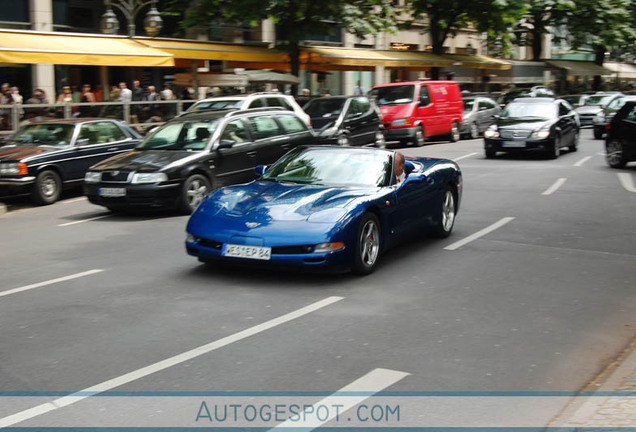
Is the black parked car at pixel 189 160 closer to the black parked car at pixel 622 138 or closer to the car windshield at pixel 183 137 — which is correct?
the car windshield at pixel 183 137

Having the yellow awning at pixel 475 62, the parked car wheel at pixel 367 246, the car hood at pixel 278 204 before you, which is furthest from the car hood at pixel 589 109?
the parked car wheel at pixel 367 246

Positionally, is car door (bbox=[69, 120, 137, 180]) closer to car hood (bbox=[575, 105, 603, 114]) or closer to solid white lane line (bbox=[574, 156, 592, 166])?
solid white lane line (bbox=[574, 156, 592, 166])

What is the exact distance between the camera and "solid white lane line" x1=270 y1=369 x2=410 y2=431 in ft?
15.0

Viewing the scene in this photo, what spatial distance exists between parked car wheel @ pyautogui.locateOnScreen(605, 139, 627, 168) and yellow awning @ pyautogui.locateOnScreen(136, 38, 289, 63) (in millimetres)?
13141

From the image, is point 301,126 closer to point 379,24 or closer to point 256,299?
point 256,299

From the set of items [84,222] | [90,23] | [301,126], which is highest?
[90,23]

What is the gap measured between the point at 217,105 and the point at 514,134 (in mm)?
7808

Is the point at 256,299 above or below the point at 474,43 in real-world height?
below

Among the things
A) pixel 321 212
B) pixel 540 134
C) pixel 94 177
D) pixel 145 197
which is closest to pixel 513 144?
pixel 540 134

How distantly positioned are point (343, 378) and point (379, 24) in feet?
92.4

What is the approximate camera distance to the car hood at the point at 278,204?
8.12 metres

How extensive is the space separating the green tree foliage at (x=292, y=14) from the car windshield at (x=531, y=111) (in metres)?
8.39

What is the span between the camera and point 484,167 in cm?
1994

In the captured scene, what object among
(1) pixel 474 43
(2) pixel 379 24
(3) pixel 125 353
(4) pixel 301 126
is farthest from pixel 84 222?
(1) pixel 474 43
